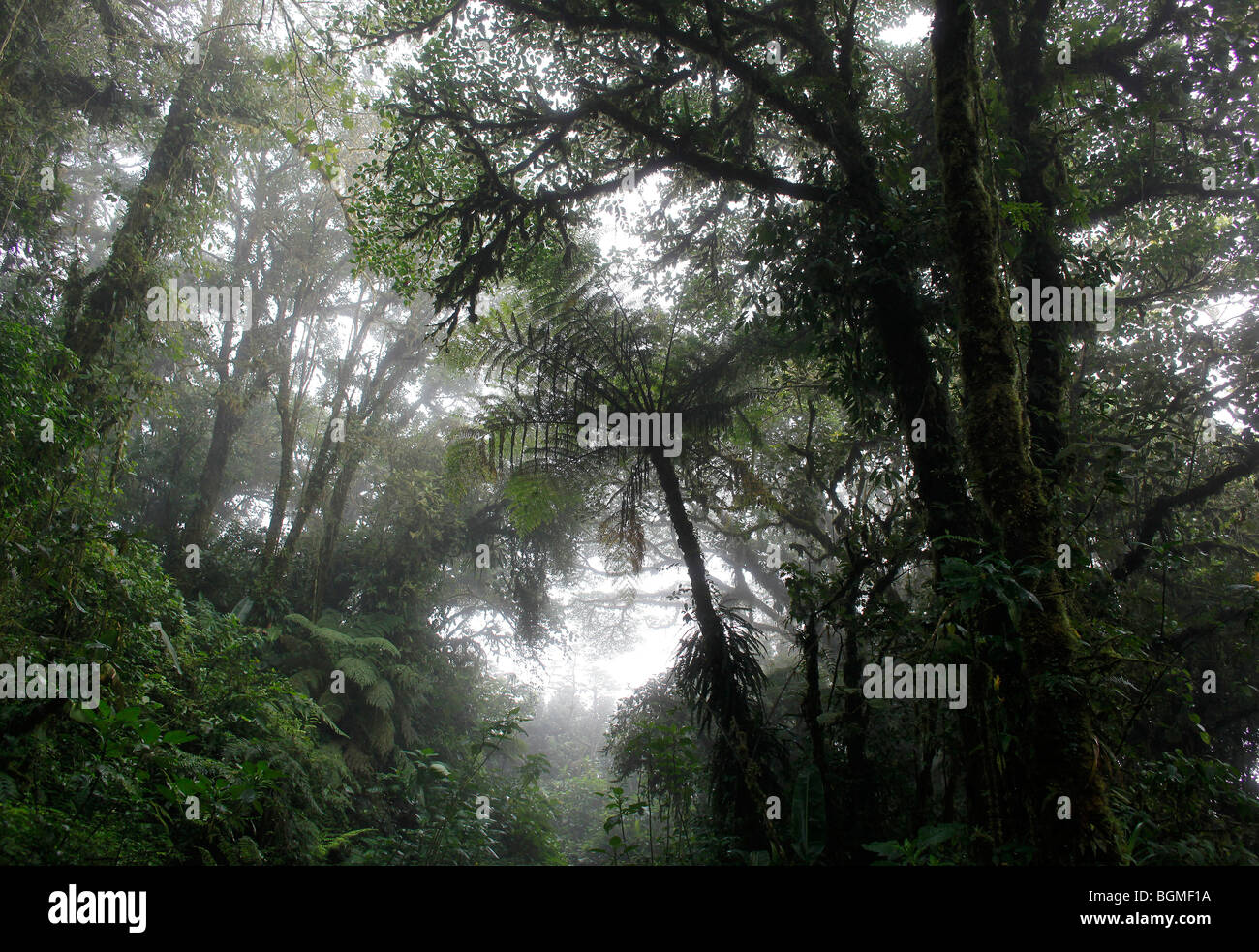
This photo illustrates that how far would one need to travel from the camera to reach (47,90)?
321 inches

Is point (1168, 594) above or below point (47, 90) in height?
below
